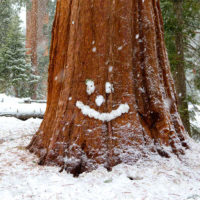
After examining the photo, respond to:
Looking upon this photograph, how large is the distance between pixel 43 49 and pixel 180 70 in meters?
20.6

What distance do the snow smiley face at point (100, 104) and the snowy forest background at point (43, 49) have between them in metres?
4.16

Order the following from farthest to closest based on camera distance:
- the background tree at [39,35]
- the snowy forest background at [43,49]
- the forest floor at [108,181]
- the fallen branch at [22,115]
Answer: the background tree at [39,35] → the fallen branch at [22,115] → the snowy forest background at [43,49] → the forest floor at [108,181]

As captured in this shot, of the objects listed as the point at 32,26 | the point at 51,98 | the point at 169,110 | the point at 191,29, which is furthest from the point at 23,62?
the point at 169,110

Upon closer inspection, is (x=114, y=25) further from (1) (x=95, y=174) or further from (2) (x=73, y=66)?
(1) (x=95, y=174)

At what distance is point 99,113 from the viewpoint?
8.97 feet

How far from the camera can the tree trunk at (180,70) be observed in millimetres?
6578

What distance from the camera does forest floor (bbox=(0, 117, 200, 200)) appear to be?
1.99 metres

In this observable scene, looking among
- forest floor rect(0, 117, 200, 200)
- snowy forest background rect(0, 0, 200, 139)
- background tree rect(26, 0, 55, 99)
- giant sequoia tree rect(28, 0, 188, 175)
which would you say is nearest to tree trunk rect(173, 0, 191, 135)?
snowy forest background rect(0, 0, 200, 139)

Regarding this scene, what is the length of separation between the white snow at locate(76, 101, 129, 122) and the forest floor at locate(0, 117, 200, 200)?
0.65m

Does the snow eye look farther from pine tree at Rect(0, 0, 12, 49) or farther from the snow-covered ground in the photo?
pine tree at Rect(0, 0, 12, 49)

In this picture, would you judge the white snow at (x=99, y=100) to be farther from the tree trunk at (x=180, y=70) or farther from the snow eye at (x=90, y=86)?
the tree trunk at (x=180, y=70)

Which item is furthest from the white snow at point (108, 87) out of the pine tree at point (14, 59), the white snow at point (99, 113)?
the pine tree at point (14, 59)

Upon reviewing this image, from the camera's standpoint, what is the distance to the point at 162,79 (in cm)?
345

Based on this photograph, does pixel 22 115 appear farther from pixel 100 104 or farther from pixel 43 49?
pixel 43 49
